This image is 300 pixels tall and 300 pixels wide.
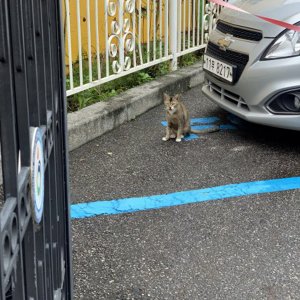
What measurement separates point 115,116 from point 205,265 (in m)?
2.45

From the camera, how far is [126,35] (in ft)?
17.5

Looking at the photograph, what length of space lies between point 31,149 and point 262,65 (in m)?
3.24

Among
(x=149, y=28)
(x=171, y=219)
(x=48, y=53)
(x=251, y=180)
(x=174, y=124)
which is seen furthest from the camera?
(x=149, y=28)

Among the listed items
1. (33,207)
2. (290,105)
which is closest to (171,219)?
(290,105)

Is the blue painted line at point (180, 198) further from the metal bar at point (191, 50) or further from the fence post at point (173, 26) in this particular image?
the metal bar at point (191, 50)

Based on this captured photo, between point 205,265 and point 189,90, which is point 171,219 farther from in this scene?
point 189,90

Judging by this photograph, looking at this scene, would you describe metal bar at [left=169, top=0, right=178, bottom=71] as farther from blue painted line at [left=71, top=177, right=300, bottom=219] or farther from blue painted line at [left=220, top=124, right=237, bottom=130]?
blue painted line at [left=71, top=177, right=300, bottom=219]

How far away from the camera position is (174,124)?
480 cm

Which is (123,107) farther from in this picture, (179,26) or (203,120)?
(179,26)

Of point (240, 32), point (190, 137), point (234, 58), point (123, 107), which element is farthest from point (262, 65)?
point (123, 107)

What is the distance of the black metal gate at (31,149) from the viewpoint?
1.03 m

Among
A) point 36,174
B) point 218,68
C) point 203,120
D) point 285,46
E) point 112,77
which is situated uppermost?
point 36,174

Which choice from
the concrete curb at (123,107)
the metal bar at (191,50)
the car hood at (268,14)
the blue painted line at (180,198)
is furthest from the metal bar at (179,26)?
the blue painted line at (180,198)

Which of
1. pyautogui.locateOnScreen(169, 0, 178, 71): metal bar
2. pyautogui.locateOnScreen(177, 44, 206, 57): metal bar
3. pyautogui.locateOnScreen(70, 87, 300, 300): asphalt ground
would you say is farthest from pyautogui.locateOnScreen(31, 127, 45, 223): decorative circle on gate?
pyautogui.locateOnScreen(177, 44, 206, 57): metal bar
